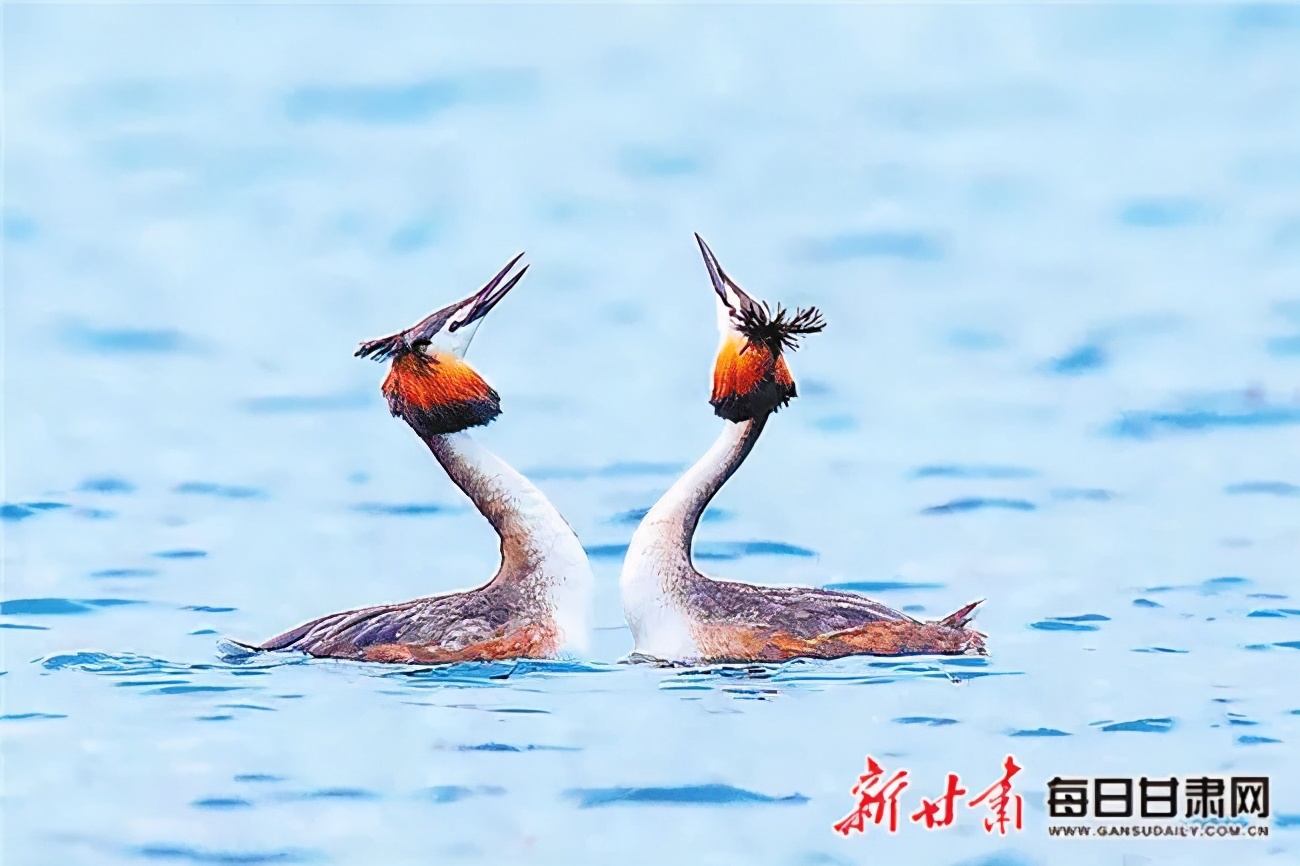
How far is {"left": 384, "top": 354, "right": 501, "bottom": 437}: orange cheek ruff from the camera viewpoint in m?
9.62

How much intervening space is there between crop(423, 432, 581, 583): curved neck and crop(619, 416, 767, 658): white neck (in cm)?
35

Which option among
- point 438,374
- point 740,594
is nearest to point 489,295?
point 438,374

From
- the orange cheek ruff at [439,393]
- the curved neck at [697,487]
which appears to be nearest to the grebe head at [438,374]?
the orange cheek ruff at [439,393]

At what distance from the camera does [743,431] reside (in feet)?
31.6

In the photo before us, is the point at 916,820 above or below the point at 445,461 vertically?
below

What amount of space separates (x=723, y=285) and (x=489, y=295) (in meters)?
1.04

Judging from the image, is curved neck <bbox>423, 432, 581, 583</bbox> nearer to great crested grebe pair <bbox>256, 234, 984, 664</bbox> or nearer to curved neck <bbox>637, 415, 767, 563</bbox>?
great crested grebe pair <bbox>256, 234, 984, 664</bbox>

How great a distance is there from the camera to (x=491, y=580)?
9.61 meters

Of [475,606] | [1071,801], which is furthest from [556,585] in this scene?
[1071,801]

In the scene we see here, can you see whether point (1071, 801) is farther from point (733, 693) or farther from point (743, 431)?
point (743, 431)

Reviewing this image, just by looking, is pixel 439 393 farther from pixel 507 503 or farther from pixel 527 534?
pixel 527 534

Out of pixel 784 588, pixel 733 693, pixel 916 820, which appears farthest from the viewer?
pixel 784 588

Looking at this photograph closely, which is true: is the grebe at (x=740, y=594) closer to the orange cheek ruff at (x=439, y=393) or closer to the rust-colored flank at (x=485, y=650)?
the rust-colored flank at (x=485, y=650)

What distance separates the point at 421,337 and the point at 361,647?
4.52 ft
